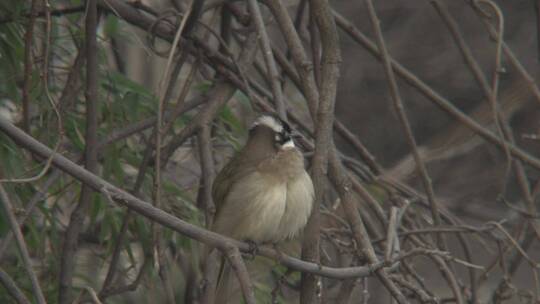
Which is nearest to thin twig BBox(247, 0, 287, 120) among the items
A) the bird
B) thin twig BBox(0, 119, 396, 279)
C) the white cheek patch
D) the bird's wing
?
the bird

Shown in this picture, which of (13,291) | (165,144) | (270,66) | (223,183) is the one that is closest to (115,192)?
(13,291)

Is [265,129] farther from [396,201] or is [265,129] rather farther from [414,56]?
[414,56]

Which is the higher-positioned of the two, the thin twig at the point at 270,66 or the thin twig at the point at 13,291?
the thin twig at the point at 270,66

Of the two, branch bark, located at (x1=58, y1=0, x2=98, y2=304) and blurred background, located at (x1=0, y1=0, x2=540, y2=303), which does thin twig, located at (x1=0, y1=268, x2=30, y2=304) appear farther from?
branch bark, located at (x1=58, y1=0, x2=98, y2=304)

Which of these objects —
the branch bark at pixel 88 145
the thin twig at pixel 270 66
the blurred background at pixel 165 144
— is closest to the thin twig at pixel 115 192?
the blurred background at pixel 165 144


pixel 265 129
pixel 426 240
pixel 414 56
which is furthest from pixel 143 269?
pixel 414 56

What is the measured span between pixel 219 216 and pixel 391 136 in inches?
Result: 164

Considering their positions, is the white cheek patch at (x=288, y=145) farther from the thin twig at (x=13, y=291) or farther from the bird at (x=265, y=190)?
the thin twig at (x=13, y=291)

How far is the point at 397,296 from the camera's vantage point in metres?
3.21

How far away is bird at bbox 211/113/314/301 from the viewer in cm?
400

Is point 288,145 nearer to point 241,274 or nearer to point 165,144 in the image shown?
point 165,144

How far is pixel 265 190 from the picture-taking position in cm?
406

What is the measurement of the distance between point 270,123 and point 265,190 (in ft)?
0.98

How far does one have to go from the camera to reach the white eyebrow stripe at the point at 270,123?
13.6 ft
